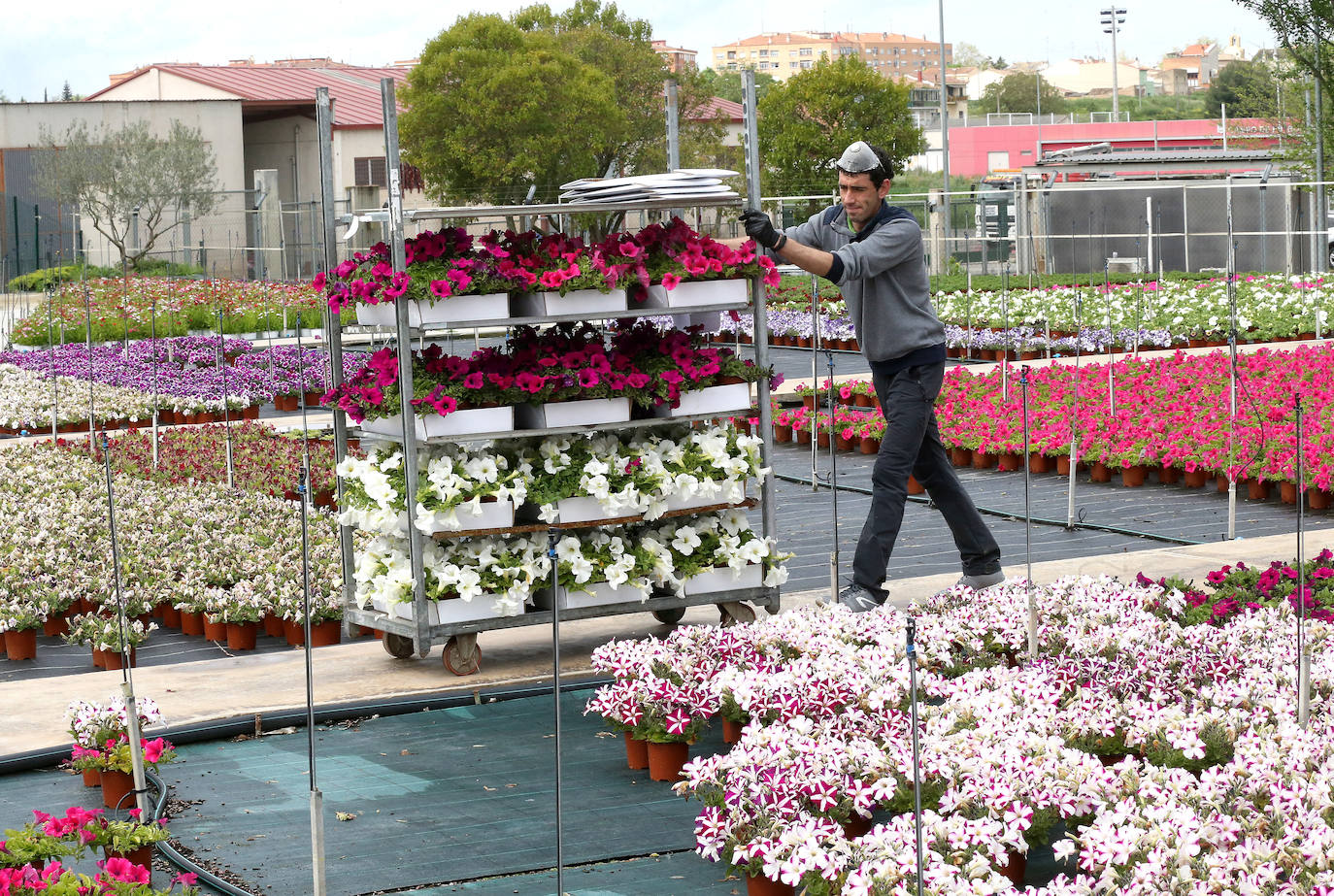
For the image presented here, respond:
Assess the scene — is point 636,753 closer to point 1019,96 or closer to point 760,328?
point 760,328

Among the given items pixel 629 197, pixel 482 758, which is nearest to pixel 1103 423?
pixel 629 197

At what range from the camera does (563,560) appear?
5680 millimetres

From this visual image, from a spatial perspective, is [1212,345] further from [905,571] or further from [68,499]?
[68,499]

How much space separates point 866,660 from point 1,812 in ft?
7.96

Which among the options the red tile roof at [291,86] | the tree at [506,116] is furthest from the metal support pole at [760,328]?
the red tile roof at [291,86]

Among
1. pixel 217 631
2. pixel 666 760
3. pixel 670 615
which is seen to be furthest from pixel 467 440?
pixel 217 631

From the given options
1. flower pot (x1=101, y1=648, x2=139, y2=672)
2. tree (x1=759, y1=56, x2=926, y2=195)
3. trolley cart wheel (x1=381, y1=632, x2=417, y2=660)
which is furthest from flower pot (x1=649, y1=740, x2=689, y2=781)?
tree (x1=759, y1=56, x2=926, y2=195)

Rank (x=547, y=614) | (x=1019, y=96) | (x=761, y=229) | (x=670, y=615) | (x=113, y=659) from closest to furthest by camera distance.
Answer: (x=761, y=229) → (x=547, y=614) → (x=670, y=615) → (x=113, y=659) → (x=1019, y=96)

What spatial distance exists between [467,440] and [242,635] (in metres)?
1.79

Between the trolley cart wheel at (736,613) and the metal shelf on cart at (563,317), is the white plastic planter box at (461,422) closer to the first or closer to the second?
the metal shelf on cart at (563,317)

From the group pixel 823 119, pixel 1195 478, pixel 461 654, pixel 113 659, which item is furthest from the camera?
pixel 823 119

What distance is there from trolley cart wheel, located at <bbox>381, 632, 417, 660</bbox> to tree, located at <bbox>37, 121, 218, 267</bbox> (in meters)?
33.2

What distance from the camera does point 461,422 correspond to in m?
5.54

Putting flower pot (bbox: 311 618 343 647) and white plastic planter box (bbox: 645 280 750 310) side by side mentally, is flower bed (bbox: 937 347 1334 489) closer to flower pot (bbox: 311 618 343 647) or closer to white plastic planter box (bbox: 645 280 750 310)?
white plastic planter box (bbox: 645 280 750 310)
